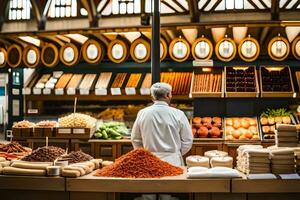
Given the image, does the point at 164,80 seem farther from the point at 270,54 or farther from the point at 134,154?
the point at 134,154

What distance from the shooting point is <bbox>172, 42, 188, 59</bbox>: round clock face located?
8.22 metres

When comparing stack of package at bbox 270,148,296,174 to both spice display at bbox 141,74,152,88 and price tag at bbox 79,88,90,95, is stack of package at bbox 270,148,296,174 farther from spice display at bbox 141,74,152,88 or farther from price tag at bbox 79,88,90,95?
price tag at bbox 79,88,90,95

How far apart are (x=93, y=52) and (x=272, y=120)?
3213 millimetres

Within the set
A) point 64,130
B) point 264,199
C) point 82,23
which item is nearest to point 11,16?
point 82,23

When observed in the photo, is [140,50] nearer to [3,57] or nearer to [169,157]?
[3,57]

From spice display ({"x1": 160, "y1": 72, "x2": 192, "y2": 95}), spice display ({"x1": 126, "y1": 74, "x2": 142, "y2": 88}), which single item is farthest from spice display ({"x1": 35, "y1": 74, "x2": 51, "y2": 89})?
spice display ({"x1": 160, "y1": 72, "x2": 192, "y2": 95})

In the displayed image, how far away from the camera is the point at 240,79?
804cm

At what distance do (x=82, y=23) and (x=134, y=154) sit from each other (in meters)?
5.71

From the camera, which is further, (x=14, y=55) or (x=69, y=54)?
(x=14, y=55)

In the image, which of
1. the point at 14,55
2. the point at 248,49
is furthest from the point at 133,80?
the point at 14,55

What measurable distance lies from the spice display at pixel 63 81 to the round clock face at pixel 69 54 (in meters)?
0.45

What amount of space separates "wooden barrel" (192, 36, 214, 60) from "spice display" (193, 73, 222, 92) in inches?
12.9

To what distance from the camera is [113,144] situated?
7.59 metres

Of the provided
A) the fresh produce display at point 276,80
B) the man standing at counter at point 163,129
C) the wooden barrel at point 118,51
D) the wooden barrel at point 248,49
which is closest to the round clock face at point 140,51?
the wooden barrel at point 118,51
